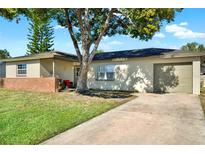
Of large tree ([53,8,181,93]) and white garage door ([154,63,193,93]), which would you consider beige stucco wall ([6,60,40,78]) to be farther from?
white garage door ([154,63,193,93])

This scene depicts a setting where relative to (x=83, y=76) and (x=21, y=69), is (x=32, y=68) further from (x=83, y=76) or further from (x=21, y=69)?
(x=83, y=76)

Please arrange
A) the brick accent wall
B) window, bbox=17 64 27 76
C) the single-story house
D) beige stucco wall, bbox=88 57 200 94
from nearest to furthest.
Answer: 1. the single-story house
2. the brick accent wall
3. beige stucco wall, bbox=88 57 200 94
4. window, bbox=17 64 27 76

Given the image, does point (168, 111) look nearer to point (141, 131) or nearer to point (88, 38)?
point (141, 131)

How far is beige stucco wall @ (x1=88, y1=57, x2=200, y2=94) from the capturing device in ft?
53.8

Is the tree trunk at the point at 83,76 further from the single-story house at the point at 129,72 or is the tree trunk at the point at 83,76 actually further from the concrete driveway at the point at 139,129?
the concrete driveway at the point at 139,129

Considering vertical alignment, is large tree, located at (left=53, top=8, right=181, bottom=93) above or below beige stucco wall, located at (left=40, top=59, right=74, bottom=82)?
above

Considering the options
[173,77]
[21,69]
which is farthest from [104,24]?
[21,69]

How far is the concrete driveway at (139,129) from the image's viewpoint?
→ 5.32 metres

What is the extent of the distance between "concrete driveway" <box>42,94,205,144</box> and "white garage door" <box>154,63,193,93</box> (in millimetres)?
6898

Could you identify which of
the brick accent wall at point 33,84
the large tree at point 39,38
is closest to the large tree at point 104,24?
the brick accent wall at point 33,84

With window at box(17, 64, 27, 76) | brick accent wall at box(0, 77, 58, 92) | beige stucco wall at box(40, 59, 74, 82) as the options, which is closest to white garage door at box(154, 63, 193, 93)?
brick accent wall at box(0, 77, 58, 92)

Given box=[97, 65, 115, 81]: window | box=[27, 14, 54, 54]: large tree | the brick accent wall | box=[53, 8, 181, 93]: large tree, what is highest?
box=[27, 14, 54, 54]: large tree

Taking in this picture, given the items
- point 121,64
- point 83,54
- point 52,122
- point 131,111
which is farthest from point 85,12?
point 52,122

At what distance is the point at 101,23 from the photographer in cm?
1622
